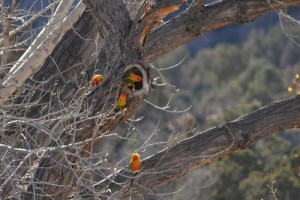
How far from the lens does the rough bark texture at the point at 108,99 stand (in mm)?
6031

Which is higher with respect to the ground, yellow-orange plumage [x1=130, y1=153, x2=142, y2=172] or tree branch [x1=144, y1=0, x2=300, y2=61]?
tree branch [x1=144, y1=0, x2=300, y2=61]

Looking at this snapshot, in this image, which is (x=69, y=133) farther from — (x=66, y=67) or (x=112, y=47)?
(x=66, y=67)

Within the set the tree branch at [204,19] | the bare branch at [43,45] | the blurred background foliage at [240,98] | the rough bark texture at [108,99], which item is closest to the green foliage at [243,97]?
the blurred background foliage at [240,98]

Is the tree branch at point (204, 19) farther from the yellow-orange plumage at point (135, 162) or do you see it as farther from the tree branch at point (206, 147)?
the yellow-orange plumage at point (135, 162)

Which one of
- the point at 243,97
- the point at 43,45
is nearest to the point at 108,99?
the point at 43,45

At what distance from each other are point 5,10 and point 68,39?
566 mm

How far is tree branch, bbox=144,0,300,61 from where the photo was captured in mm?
6285

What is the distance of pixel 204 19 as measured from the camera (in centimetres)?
648

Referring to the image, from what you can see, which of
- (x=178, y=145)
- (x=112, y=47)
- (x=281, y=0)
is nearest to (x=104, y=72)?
(x=112, y=47)

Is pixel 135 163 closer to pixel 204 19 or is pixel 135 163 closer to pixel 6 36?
pixel 204 19

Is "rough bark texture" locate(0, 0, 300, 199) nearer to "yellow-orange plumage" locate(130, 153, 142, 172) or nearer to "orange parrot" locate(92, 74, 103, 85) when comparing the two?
"orange parrot" locate(92, 74, 103, 85)

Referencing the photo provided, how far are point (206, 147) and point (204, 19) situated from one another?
0.96 metres

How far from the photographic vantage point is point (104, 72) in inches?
246

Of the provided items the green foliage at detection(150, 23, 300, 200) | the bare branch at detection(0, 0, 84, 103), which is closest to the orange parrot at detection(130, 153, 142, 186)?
the bare branch at detection(0, 0, 84, 103)
